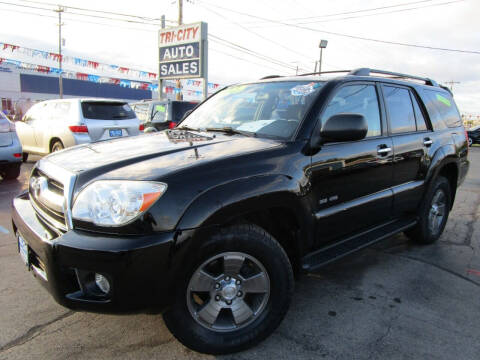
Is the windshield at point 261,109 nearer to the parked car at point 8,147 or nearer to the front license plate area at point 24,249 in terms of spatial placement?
the front license plate area at point 24,249

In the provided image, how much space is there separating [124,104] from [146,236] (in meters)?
7.44

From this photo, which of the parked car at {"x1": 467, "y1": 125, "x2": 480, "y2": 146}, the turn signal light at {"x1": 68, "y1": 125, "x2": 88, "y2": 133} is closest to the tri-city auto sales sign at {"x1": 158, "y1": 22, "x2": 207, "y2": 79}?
the turn signal light at {"x1": 68, "y1": 125, "x2": 88, "y2": 133}

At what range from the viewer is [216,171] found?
204 centimetres

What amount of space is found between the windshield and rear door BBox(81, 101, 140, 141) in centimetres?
503

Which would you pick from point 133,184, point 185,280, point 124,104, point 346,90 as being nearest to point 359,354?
point 185,280

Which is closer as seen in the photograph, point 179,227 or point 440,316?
point 179,227

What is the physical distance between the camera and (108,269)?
175 cm

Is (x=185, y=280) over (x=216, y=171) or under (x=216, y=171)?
under

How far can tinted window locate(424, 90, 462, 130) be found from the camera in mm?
3902

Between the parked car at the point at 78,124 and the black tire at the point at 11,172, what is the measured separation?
→ 1.18m

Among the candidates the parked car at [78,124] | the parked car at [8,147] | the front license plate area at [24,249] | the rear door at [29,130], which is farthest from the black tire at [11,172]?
the front license plate area at [24,249]

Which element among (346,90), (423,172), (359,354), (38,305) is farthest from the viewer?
(423,172)

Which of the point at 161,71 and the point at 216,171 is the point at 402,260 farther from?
the point at 161,71

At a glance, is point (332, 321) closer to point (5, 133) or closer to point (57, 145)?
point (5, 133)
